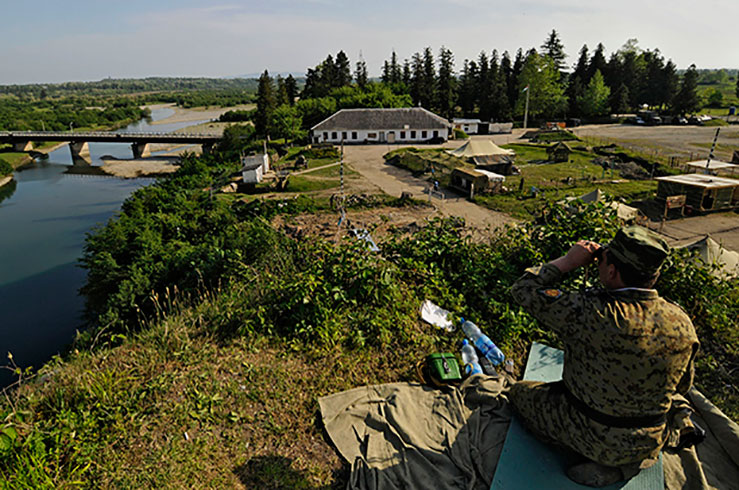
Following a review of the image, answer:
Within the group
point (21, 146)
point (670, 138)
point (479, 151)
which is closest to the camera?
point (479, 151)

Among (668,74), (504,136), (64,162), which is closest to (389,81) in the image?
(504,136)

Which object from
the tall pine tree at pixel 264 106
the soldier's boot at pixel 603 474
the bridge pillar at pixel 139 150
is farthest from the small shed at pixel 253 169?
the soldier's boot at pixel 603 474

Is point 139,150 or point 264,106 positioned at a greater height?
point 264,106

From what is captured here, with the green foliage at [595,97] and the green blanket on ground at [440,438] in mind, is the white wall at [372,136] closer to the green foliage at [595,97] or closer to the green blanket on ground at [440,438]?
the green foliage at [595,97]

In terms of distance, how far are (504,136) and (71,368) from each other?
46.1 meters

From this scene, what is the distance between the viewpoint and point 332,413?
12.3ft

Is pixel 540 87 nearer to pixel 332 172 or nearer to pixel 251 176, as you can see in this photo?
pixel 332 172

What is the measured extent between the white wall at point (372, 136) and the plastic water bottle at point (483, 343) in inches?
1511

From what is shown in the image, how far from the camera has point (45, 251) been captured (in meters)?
20.8

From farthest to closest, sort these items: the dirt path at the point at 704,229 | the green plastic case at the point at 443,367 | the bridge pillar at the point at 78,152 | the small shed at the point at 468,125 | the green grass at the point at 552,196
→ the small shed at the point at 468,125 < the bridge pillar at the point at 78,152 < the green grass at the point at 552,196 < the dirt path at the point at 704,229 < the green plastic case at the point at 443,367

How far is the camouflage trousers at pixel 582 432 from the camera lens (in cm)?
269

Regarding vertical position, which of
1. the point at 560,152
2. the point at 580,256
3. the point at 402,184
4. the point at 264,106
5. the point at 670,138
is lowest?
the point at 402,184

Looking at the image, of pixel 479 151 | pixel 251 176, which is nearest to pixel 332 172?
pixel 251 176

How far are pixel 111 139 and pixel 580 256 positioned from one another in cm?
5334
